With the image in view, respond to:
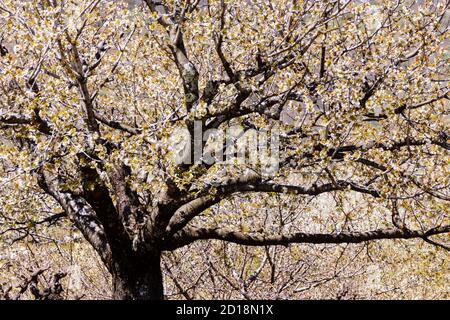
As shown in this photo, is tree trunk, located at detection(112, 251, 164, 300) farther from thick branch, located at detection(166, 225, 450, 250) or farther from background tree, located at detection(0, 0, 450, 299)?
thick branch, located at detection(166, 225, 450, 250)

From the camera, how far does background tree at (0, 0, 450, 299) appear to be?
6.73 m

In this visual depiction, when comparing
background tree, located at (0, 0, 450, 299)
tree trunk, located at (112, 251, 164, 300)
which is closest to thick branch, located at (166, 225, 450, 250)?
background tree, located at (0, 0, 450, 299)

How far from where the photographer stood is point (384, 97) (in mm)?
7180

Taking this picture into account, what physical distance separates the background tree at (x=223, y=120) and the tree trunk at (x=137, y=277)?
0.07 feet

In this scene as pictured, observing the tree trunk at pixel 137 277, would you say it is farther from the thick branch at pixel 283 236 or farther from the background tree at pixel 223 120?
the thick branch at pixel 283 236

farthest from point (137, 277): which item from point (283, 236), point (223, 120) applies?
point (223, 120)

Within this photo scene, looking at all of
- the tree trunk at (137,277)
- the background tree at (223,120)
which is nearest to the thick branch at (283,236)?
the background tree at (223,120)

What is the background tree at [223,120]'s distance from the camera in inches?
265

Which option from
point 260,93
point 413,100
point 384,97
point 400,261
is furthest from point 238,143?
point 400,261

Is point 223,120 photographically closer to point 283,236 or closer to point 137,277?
point 283,236

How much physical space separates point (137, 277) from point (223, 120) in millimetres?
2946

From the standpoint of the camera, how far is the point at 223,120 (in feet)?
25.7
